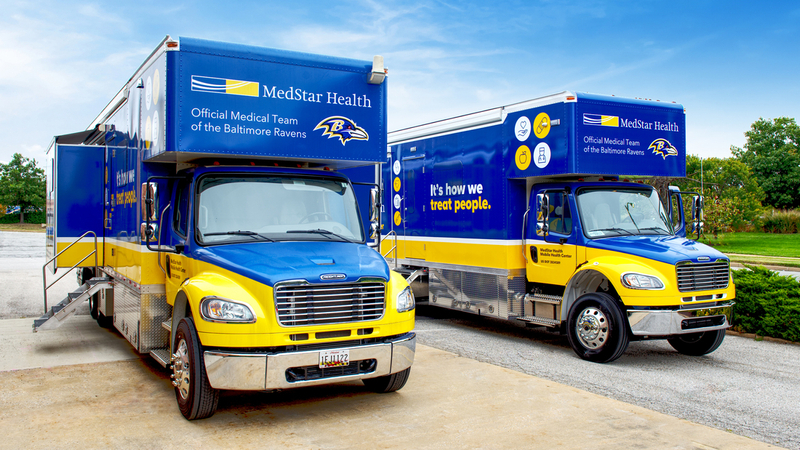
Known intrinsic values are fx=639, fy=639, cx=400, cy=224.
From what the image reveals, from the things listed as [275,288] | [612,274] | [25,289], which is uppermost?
[275,288]

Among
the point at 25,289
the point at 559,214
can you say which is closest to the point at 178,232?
the point at 559,214

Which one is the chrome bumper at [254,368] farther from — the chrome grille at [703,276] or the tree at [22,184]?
the tree at [22,184]

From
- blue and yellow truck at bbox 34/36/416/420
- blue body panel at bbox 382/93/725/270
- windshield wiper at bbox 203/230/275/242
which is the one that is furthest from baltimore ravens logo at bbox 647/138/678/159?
windshield wiper at bbox 203/230/275/242

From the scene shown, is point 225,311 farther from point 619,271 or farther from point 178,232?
point 619,271

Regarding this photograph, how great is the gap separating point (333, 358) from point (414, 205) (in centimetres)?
719

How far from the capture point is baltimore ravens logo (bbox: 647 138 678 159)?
10266 millimetres

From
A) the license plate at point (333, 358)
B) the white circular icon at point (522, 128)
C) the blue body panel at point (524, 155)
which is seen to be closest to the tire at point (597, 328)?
the blue body panel at point (524, 155)

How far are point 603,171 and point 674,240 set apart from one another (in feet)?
4.69

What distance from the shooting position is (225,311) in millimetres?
5688

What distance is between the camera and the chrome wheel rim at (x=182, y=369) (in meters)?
6.07

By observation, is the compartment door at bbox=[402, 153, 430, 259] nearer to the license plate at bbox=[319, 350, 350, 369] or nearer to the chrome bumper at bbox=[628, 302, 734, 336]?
the chrome bumper at bbox=[628, 302, 734, 336]

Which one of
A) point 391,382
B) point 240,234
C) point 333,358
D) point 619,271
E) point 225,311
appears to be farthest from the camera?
point 619,271

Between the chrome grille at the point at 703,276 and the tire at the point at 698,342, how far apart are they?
2.45 feet

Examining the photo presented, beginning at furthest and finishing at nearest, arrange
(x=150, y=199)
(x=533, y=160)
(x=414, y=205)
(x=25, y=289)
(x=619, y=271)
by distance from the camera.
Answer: (x=25, y=289), (x=414, y=205), (x=533, y=160), (x=619, y=271), (x=150, y=199)
